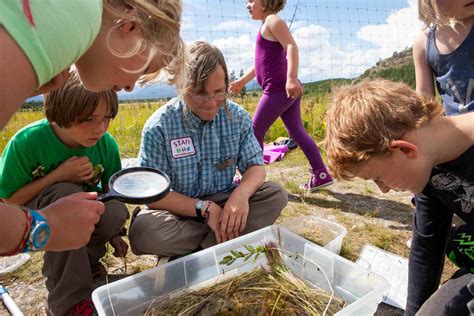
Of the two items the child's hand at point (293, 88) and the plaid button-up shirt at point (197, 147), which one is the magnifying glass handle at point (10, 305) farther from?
the child's hand at point (293, 88)

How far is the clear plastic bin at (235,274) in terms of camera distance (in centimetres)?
133

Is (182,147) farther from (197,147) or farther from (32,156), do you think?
(32,156)

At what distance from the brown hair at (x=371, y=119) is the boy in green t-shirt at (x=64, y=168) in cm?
91

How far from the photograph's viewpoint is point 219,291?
4.89 feet

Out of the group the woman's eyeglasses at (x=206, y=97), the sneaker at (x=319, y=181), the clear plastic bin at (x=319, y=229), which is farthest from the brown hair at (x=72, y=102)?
the sneaker at (x=319, y=181)

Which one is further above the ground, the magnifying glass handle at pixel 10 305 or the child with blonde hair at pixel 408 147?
the child with blonde hair at pixel 408 147

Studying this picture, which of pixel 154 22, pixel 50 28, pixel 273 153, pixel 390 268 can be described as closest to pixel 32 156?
pixel 154 22

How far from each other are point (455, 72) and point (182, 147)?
1201 mm

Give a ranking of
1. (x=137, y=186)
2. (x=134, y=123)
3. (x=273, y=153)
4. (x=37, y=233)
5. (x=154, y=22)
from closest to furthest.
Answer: (x=37, y=233) → (x=154, y=22) → (x=137, y=186) → (x=273, y=153) → (x=134, y=123)

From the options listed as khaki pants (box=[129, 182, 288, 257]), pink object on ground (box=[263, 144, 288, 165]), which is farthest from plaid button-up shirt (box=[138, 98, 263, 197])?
pink object on ground (box=[263, 144, 288, 165])

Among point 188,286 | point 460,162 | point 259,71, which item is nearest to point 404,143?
point 460,162

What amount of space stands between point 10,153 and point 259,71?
1.99 metres

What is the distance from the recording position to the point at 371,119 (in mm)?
1205

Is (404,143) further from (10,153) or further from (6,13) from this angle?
(10,153)
